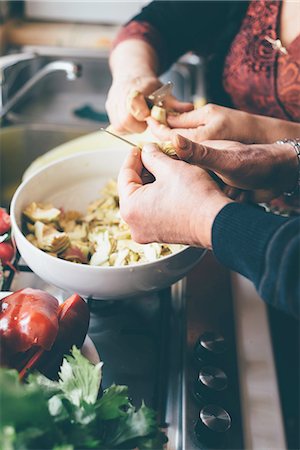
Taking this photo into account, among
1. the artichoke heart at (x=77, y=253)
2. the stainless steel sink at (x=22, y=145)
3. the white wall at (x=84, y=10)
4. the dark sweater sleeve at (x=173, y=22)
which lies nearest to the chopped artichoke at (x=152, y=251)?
the artichoke heart at (x=77, y=253)

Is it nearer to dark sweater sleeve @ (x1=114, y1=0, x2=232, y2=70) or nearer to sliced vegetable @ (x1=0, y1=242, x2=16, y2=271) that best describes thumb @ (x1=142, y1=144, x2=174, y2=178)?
sliced vegetable @ (x1=0, y1=242, x2=16, y2=271)

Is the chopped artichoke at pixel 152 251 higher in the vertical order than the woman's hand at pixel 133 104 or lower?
lower

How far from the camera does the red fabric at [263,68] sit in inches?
40.8

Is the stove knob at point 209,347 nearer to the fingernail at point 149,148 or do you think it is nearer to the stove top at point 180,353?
the stove top at point 180,353

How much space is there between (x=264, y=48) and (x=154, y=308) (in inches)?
22.6

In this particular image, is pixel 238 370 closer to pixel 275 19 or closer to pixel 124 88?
pixel 124 88

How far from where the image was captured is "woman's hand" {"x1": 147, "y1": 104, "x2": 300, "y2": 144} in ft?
2.92

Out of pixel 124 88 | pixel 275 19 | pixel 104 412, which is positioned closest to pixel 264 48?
pixel 275 19

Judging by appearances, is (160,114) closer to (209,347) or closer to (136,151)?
(136,151)

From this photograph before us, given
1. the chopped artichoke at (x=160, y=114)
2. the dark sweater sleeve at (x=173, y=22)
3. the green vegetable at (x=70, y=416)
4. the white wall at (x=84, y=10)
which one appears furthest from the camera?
the white wall at (x=84, y=10)

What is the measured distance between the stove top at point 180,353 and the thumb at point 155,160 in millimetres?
266

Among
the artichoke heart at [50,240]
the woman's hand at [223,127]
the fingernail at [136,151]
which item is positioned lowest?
the artichoke heart at [50,240]

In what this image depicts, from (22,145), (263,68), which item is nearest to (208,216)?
(263,68)

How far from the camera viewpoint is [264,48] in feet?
3.49
